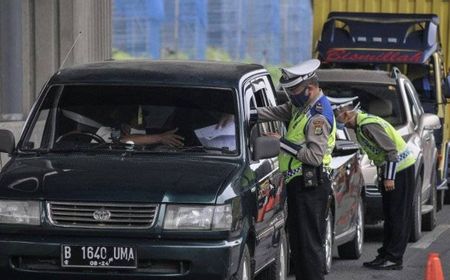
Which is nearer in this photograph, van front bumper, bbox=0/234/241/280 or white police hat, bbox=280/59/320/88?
van front bumper, bbox=0/234/241/280

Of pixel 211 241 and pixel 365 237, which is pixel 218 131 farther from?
pixel 365 237

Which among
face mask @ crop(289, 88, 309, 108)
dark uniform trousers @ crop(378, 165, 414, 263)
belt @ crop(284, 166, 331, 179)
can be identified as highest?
face mask @ crop(289, 88, 309, 108)

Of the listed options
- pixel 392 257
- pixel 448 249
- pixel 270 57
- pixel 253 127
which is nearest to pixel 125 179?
pixel 253 127

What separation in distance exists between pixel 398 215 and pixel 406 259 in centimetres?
84

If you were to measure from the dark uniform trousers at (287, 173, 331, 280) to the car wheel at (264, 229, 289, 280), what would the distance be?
18.8 inches

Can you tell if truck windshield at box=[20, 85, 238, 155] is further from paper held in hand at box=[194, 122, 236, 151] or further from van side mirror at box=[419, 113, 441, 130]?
van side mirror at box=[419, 113, 441, 130]

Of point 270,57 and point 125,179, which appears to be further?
point 270,57

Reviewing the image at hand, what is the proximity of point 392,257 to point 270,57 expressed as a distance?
30438 millimetres

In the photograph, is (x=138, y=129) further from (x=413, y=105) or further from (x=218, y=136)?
(x=413, y=105)

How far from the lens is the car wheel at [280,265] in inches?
396

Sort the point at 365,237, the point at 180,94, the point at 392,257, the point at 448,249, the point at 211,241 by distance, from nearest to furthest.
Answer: the point at 211,241 → the point at 180,94 → the point at 392,257 → the point at 448,249 → the point at 365,237

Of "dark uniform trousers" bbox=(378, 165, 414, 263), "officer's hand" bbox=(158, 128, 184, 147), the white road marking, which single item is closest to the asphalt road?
the white road marking

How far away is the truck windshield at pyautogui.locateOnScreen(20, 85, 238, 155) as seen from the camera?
9.33 metres

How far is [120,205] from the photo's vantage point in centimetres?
831
